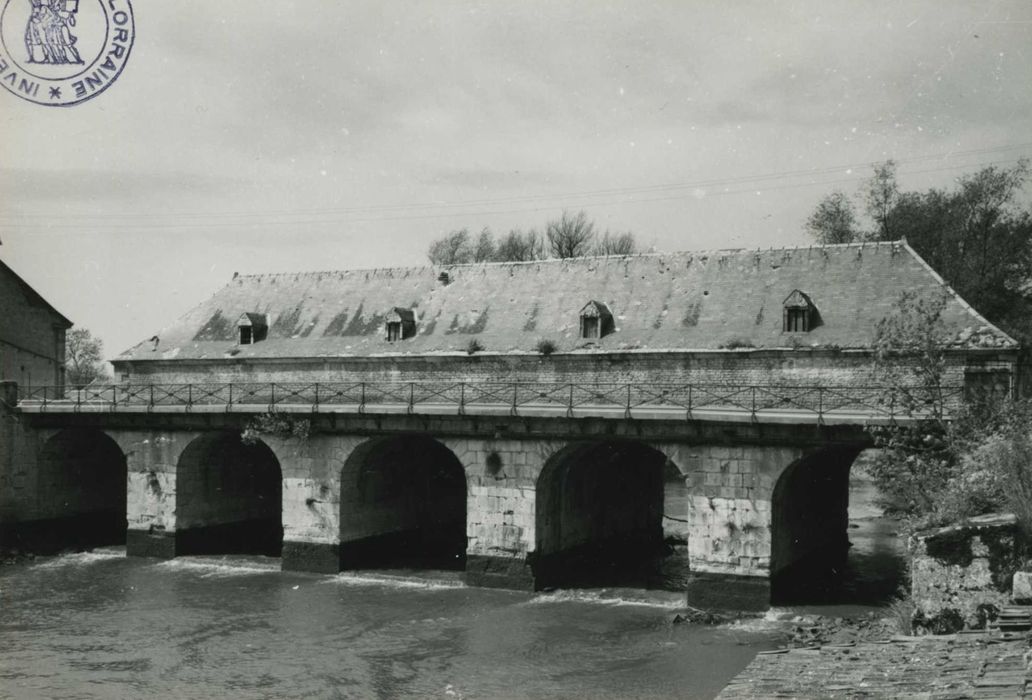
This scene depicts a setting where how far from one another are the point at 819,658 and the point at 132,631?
1631 centimetres

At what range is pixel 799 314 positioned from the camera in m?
29.3

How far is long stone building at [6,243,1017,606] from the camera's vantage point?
2267 cm

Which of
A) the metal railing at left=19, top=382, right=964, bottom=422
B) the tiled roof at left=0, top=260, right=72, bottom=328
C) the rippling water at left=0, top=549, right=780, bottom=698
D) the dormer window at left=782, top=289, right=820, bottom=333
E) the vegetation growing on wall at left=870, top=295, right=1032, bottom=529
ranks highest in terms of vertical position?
the tiled roof at left=0, top=260, right=72, bottom=328

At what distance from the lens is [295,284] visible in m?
40.1

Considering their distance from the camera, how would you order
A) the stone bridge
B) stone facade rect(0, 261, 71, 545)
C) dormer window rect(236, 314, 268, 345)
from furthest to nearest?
dormer window rect(236, 314, 268, 345) < stone facade rect(0, 261, 71, 545) < the stone bridge

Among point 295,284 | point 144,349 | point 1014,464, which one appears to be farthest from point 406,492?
point 1014,464

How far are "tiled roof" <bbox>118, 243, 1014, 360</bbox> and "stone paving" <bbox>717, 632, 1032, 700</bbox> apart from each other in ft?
61.0

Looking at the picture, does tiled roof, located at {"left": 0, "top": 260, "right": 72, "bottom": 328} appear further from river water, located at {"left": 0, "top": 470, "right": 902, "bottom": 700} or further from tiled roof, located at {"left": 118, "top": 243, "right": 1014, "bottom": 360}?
river water, located at {"left": 0, "top": 470, "right": 902, "bottom": 700}

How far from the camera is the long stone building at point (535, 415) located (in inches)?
893

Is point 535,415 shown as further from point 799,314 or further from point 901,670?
point 901,670

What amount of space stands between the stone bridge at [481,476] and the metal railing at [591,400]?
0.11 m

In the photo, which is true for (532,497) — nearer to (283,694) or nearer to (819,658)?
(283,694)

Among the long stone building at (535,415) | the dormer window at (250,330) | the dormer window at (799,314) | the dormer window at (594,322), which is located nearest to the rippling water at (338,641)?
the long stone building at (535,415)

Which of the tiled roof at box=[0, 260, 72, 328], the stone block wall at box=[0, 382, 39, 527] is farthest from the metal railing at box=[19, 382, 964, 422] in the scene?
→ the tiled roof at box=[0, 260, 72, 328]
